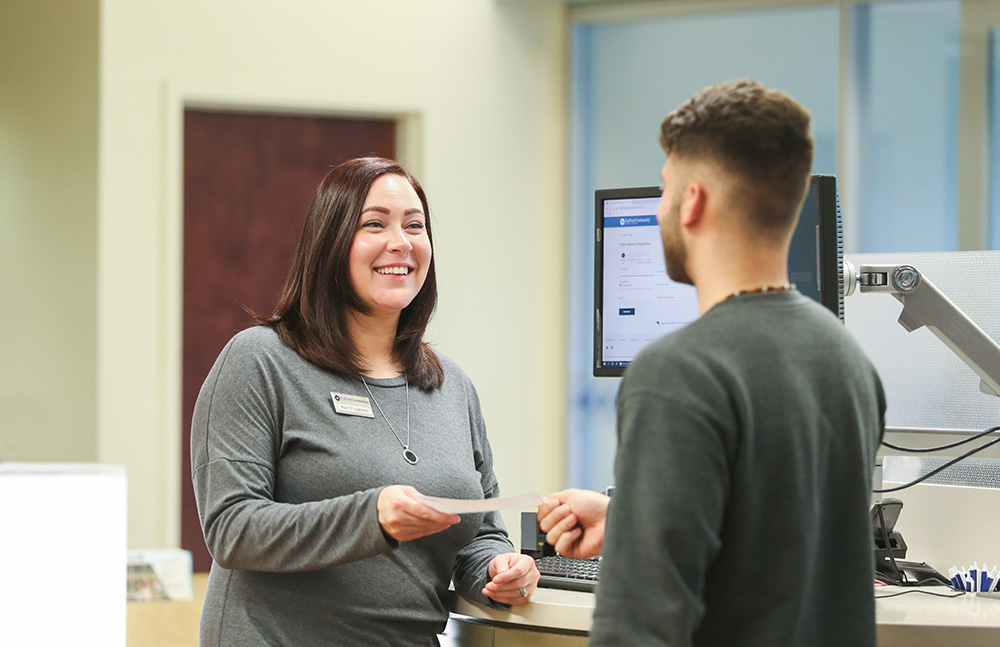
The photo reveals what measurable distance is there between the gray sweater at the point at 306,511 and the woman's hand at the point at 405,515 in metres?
0.02

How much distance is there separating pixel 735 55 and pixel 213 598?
364cm

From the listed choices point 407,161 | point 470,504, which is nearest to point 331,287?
point 470,504

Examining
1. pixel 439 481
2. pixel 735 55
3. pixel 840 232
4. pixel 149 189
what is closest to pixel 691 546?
pixel 439 481

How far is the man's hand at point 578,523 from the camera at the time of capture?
56.1 inches

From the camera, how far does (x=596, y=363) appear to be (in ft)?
6.54

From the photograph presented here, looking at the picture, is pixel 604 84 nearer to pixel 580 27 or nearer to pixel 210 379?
pixel 580 27

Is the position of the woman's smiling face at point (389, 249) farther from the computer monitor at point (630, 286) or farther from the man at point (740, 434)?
the man at point (740, 434)

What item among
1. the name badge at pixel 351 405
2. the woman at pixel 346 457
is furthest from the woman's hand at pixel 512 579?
the name badge at pixel 351 405

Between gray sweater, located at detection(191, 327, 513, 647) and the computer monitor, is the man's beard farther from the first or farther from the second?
the computer monitor

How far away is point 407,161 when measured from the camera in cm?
453

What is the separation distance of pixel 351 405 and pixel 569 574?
471mm

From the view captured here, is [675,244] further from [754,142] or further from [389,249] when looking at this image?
[389,249]

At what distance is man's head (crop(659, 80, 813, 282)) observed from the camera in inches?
41.5

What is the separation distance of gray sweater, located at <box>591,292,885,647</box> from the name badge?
2.28 ft
